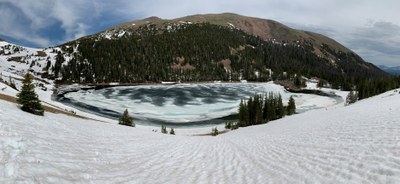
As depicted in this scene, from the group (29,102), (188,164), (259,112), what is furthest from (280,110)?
(188,164)

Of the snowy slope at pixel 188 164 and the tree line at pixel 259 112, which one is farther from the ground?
the snowy slope at pixel 188 164

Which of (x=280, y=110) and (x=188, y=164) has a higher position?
(x=188, y=164)

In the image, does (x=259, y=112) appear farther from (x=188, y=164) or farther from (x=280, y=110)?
(x=188, y=164)

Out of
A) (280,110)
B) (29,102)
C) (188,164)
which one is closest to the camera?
(188,164)

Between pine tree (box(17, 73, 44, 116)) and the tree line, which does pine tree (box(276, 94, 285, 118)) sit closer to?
the tree line

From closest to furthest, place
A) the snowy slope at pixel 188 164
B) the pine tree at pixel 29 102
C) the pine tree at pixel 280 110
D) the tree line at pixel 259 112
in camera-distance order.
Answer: the snowy slope at pixel 188 164 → the pine tree at pixel 29 102 → the tree line at pixel 259 112 → the pine tree at pixel 280 110

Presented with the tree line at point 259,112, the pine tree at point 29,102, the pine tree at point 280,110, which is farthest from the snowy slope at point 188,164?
the pine tree at point 280,110

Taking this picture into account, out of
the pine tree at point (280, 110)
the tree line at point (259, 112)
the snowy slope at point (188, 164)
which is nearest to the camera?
the snowy slope at point (188, 164)

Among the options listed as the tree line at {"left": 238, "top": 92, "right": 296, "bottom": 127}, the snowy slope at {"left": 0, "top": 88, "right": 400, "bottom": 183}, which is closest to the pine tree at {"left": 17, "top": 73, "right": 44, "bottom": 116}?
the snowy slope at {"left": 0, "top": 88, "right": 400, "bottom": 183}

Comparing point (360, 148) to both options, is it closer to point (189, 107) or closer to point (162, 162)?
point (162, 162)

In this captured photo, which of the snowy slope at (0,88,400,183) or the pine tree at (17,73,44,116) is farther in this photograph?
the pine tree at (17,73,44,116)

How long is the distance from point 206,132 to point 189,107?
131 ft

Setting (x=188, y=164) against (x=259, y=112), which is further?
(x=259, y=112)

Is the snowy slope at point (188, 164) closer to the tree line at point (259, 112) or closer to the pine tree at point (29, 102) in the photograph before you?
the pine tree at point (29, 102)
